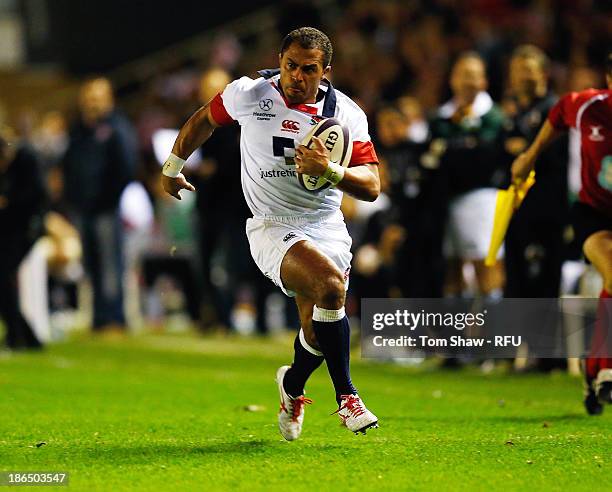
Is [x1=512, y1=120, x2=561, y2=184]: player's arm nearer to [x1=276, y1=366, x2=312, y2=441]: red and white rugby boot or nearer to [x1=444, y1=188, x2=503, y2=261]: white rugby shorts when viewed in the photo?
[x1=276, y1=366, x2=312, y2=441]: red and white rugby boot

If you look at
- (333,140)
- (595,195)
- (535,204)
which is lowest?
(535,204)

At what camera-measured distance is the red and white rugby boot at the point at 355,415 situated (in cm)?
684

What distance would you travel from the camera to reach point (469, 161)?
469 inches

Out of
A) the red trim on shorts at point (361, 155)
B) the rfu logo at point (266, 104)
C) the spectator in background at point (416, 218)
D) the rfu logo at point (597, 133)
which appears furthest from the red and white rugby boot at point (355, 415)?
the spectator in background at point (416, 218)

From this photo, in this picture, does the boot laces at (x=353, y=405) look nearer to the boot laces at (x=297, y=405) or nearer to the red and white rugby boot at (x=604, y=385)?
the boot laces at (x=297, y=405)

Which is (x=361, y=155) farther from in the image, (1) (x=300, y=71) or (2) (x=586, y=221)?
(2) (x=586, y=221)

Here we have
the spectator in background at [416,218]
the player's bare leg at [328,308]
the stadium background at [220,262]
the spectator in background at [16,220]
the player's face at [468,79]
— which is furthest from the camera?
the spectator in background at [16,220]

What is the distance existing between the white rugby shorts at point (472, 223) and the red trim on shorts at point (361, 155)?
488cm

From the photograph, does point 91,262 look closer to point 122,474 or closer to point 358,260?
point 358,260

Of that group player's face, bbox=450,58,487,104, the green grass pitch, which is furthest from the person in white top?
player's face, bbox=450,58,487,104

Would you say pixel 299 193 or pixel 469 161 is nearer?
pixel 299 193

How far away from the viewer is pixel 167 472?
6145mm

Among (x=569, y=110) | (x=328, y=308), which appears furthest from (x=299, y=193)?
(x=569, y=110)

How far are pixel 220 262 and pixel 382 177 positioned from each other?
3216 millimetres
